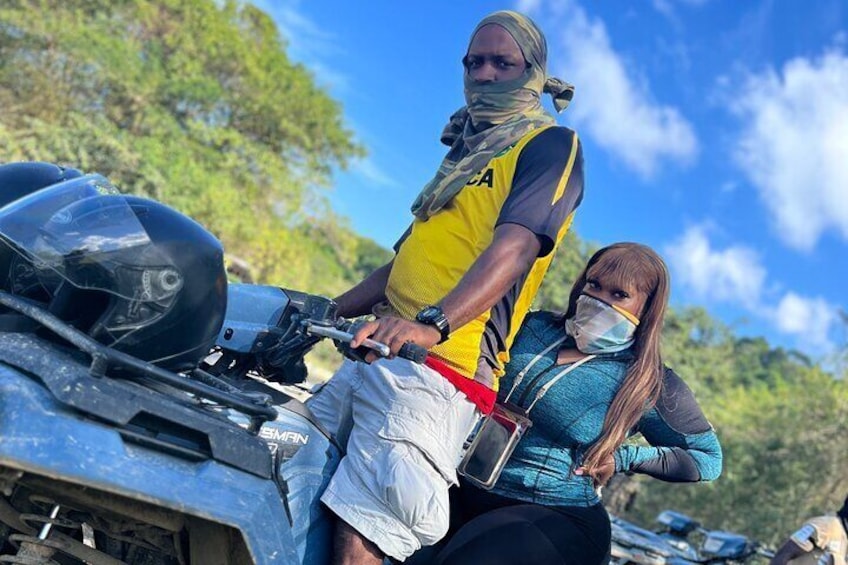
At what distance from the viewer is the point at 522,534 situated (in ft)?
8.21

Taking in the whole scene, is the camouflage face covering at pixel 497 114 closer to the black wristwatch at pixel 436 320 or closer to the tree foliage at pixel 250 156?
the black wristwatch at pixel 436 320

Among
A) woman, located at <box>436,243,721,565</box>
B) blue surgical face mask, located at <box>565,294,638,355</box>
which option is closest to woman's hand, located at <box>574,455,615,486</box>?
woman, located at <box>436,243,721,565</box>

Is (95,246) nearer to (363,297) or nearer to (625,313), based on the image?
(363,297)

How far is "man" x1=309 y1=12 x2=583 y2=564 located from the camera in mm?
2059

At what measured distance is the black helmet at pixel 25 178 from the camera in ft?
7.58

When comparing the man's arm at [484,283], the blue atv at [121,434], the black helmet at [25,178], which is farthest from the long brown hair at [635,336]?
the black helmet at [25,178]

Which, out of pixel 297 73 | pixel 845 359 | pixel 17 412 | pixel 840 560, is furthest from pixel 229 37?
pixel 17 412

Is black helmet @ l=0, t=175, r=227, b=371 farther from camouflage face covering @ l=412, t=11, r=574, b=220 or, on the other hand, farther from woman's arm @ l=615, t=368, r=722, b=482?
woman's arm @ l=615, t=368, r=722, b=482

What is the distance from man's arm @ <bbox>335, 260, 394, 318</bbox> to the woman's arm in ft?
3.52

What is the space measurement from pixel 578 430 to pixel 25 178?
195 cm

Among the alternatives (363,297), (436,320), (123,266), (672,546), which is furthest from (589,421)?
(672,546)

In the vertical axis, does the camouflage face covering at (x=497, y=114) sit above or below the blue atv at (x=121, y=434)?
above

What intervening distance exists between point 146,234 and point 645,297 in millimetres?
1962

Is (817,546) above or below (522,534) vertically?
above
